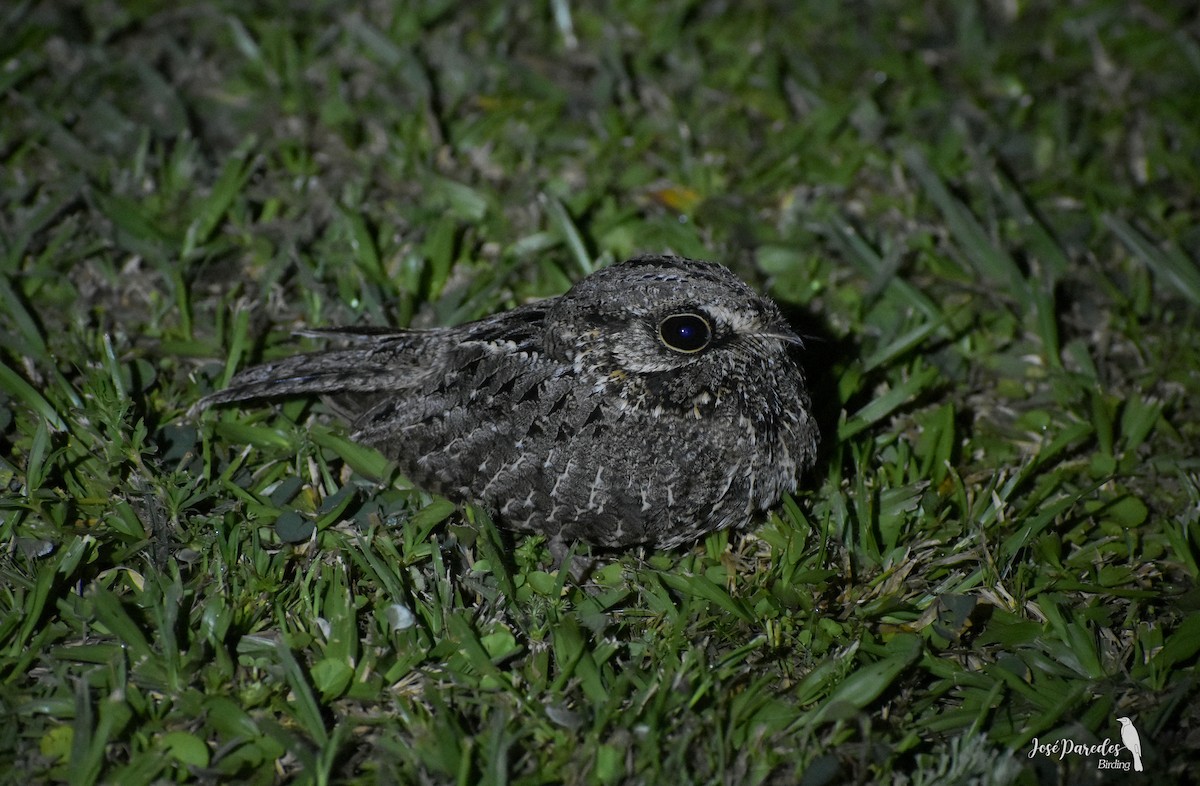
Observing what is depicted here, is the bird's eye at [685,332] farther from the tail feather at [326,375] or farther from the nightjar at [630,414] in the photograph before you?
the tail feather at [326,375]

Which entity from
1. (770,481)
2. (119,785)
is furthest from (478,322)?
(119,785)

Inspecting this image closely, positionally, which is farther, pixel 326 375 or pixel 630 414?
pixel 326 375

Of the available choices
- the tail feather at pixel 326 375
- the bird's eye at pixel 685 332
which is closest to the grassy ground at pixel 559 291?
the tail feather at pixel 326 375

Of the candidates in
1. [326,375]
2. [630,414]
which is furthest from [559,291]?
[630,414]

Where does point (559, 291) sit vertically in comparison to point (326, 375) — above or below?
below

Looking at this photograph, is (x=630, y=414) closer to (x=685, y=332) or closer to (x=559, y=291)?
(x=685, y=332)

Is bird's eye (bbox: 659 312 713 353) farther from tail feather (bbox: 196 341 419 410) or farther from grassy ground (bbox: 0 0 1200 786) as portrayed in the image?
tail feather (bbox: 196 341 419 410)
